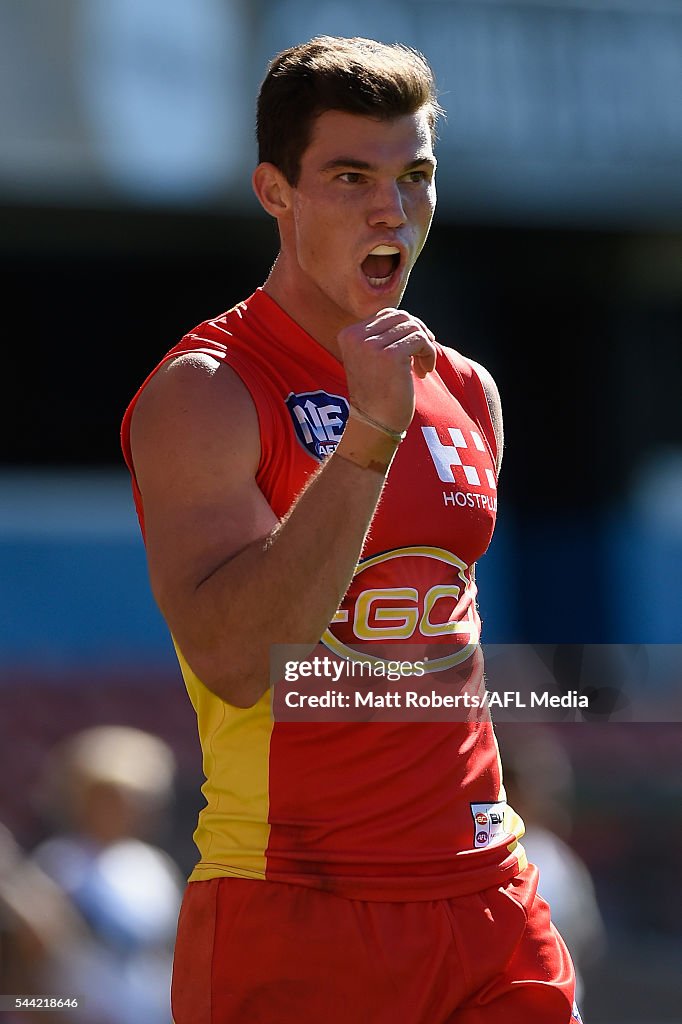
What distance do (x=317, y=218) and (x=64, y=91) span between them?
701 cm

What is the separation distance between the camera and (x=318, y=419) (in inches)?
75.9

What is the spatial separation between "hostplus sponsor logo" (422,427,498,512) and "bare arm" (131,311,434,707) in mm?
194

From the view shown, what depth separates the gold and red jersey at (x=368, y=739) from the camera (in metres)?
1.84

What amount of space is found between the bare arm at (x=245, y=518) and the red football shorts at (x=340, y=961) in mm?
296

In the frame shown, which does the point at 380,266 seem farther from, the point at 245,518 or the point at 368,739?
the point at 368,739

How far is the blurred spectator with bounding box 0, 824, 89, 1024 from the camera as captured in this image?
13.6 feet

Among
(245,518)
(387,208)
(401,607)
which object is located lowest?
(401,607)

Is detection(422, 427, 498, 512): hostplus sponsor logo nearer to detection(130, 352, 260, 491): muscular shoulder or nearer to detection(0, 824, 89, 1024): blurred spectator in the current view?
detection(130, 352, 260, 491): muscular shoulder

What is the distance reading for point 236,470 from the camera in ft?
5.87

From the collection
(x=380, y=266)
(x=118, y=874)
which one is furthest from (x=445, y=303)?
(x=380, y=266)

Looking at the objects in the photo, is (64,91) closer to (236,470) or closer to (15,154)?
(15,154)

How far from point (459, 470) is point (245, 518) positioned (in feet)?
1.29

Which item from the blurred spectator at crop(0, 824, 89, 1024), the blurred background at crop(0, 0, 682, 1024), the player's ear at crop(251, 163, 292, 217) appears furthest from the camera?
the blurred background at crop(0, 0, 682, 1024)

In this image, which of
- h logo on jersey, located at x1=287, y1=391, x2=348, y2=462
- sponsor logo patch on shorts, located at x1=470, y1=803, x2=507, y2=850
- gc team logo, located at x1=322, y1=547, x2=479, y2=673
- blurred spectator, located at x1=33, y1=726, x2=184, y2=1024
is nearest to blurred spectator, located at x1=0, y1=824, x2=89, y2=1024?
blurred spectator, located at x1=33, y1=726, x2=184, y2=1024
